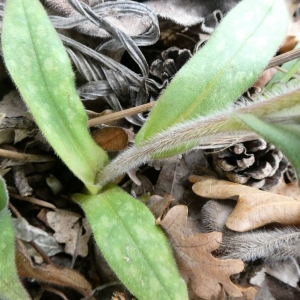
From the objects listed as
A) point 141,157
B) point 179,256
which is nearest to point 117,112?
point 141,157

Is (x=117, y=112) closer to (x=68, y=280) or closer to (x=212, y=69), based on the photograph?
(x=212, y=69)

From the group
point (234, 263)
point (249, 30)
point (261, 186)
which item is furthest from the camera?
point (261, 186)

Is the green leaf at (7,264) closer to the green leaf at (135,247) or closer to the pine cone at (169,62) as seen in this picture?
the green leaf at (135,247)

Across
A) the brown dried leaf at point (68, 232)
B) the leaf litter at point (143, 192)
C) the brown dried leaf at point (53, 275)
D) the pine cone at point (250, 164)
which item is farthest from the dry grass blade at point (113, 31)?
the brown dried leaf at point (53, 275)

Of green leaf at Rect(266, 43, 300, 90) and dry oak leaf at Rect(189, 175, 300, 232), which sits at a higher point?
green leaf at Rect(266, 43, 300, 90)

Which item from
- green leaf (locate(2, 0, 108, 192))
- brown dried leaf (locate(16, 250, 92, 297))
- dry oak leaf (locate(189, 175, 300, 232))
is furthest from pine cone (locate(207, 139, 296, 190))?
brown dried leaf (locate(16, 250, 92, 297))

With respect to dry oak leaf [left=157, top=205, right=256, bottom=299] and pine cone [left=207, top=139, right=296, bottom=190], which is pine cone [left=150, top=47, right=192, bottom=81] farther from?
dry oak leaf [left=157, top=205, right=256, bottom=299]

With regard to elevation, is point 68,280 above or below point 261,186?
below
